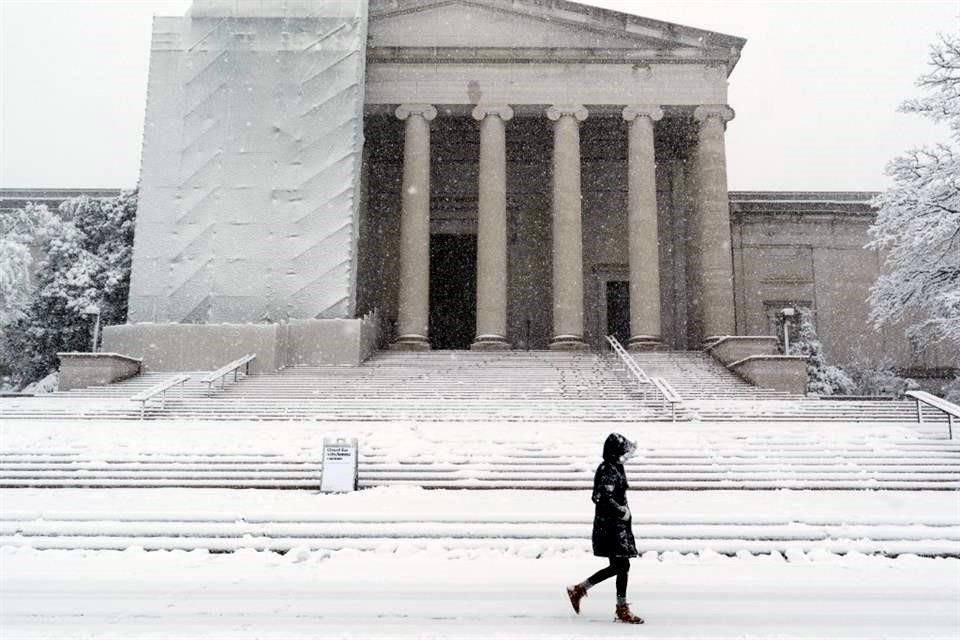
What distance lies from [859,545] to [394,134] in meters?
24.3

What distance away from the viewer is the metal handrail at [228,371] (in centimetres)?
1638

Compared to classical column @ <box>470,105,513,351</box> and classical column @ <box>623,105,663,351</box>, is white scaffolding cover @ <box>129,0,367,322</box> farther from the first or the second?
classical column @ <box>623,105,663,351</box>

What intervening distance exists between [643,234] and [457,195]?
25.7ft

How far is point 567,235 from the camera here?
2438 centimetres

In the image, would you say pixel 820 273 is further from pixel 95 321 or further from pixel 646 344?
pixel 95 321

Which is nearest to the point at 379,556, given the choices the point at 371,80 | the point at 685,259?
the point at 371,80

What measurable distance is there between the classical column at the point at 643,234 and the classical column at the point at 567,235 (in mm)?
1509

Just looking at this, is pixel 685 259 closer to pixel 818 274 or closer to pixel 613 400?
pixel 818 274

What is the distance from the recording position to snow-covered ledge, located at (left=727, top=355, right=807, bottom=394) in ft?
62.3

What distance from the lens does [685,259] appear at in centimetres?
2923

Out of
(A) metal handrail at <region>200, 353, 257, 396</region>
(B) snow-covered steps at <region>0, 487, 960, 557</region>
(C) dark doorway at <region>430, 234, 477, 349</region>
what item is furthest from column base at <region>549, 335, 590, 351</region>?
(B) snow-covered steps at <region>0, 487, 960, 557</region>

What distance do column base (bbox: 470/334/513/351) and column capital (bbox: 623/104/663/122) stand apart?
786 centimetres

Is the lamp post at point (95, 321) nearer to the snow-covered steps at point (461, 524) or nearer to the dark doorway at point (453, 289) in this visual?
the dark doorway at point (453, 289)

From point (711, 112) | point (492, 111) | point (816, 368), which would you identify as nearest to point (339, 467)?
point (492, 111)
